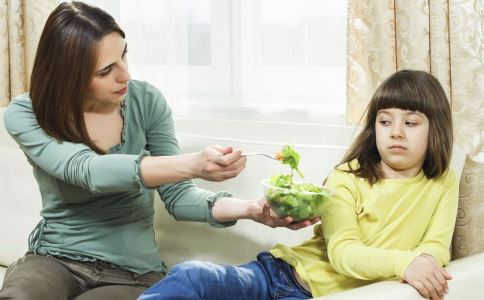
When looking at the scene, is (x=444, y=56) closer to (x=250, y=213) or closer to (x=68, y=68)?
(x=250, y=213)

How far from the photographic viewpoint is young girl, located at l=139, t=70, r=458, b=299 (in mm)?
1566

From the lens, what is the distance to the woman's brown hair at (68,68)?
177 centimetres

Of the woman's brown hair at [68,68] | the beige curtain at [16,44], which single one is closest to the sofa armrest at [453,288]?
the woman's brown hair at [68,68]

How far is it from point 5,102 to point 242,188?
4.75ft

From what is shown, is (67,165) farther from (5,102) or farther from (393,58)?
(5,102)

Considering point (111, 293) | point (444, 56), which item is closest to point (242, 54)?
point (444, 56)

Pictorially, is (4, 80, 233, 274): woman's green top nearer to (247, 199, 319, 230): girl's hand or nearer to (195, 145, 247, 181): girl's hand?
(247, 199, 319, 230): girl's hand

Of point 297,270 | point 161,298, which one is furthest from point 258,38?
point 161,298

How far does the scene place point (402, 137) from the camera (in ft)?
5.28

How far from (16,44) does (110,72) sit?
131 centimetres

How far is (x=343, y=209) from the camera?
1.59 m

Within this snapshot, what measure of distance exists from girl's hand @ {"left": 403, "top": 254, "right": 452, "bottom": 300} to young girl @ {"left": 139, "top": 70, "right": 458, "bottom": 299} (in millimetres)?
114

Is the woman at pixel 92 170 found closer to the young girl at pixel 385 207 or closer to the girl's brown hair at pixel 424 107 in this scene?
the young girl at pixel 385 207

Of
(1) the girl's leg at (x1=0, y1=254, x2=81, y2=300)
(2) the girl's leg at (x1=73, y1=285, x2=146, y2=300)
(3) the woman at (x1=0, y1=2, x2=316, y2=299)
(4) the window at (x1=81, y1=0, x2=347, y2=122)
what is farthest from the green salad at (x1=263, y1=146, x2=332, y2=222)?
(4) the window at (x1=81, y1=0, x2=347, y2=122)
